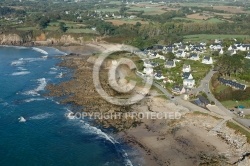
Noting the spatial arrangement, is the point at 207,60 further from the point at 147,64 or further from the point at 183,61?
the point at 147,64

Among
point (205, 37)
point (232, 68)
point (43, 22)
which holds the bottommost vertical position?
point (205, 37)

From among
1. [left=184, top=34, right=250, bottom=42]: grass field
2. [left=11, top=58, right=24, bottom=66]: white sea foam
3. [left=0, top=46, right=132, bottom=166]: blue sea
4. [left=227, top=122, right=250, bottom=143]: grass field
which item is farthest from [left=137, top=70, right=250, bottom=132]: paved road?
[left=184, top=34, right=250, bottom=42]: grass field

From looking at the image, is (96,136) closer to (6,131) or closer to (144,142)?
(144,142)

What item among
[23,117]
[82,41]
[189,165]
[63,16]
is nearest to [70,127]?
[23,117]

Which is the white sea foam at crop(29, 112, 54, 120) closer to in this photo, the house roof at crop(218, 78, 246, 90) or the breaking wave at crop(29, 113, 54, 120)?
the breaking wave at crop(29, 113, 54, 120)

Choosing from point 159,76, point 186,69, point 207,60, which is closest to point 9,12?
point 207,60

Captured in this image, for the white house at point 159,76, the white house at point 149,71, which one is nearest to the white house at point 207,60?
the white house at point 149,71
